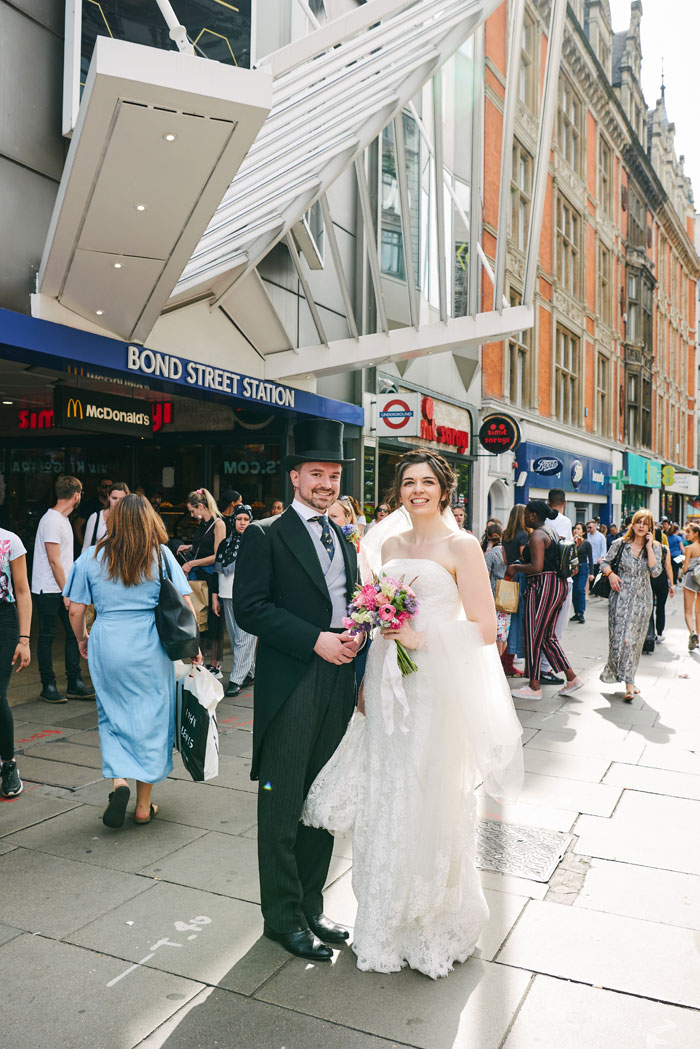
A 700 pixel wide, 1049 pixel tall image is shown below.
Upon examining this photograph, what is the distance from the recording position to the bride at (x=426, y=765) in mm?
3096

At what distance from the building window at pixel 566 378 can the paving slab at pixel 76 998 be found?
2365 cm

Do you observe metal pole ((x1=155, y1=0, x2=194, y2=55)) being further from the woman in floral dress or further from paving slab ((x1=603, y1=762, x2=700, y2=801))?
paving slab ((x1=603, y1=762, x2=700, y2=801))

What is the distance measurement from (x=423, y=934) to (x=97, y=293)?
21.2 feet

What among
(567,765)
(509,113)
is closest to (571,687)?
(567,765)

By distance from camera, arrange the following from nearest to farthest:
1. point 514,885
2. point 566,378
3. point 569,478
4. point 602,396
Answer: point 514,885 < point 569,478 < point 566,378 < point 602,396

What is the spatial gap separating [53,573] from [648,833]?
5.26 metres

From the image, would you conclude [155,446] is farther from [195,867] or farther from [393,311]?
[195,867]

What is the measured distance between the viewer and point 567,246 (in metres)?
26.2

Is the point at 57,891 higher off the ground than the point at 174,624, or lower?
lower

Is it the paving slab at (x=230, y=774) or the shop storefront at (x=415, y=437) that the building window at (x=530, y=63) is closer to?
the shop storefront at (x=415, y=437)

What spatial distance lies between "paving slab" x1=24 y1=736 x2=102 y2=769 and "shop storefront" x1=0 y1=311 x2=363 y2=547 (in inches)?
149

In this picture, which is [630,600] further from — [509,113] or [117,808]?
[509,113]

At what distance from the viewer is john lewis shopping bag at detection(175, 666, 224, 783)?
13.9 ft

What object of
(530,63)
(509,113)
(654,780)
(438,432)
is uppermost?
(530,63)
